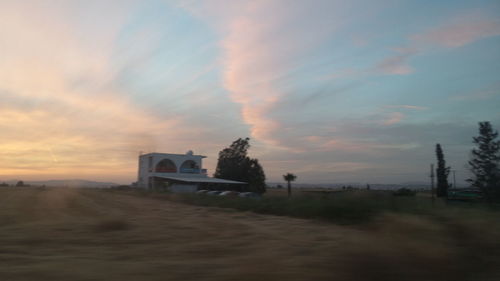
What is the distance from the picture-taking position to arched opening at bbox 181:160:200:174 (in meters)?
78.9

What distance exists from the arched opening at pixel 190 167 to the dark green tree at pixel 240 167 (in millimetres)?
5257

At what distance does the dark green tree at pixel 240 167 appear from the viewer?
76375 millimetres

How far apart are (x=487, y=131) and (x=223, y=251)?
54.9 m

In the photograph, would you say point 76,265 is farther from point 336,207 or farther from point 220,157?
point 220,157

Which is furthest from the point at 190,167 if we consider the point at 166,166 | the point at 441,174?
the point at 441,174

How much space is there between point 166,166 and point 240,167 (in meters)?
13.8

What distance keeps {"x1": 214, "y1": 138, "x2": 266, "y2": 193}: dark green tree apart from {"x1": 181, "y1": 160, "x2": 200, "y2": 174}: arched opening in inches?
207

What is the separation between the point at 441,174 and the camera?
66375 mm

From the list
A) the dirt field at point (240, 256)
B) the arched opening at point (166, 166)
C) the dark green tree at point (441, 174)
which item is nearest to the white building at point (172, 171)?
the arched opening at point (166, 166)

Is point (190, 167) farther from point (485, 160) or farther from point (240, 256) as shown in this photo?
point (240, 256)

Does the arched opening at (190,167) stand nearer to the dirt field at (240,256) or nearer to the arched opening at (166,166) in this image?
the arched opening at (166,166)

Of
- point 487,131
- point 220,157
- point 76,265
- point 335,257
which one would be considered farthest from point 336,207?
point 220,157

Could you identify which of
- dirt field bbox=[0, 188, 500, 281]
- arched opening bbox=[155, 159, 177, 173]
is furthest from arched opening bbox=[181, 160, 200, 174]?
dirt field bbox=[0, 188, 500, 281]

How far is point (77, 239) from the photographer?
31.3ft
